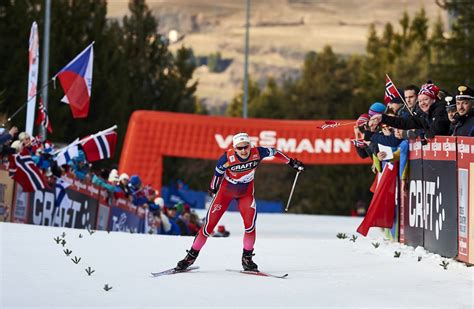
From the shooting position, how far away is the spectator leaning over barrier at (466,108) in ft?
46.1

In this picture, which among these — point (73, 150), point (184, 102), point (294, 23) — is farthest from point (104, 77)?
point (294, 23)

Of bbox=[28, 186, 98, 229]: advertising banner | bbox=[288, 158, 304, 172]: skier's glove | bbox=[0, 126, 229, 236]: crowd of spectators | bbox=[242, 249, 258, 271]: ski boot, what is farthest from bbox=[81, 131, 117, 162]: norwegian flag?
bbox=[242, 249, 258, 271]: ski boot

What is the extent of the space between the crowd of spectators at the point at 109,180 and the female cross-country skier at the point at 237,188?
20.8ft

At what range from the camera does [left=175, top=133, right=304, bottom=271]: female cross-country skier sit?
12969 mm

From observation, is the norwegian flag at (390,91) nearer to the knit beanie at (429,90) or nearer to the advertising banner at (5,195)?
the knit beanie at (429,90)

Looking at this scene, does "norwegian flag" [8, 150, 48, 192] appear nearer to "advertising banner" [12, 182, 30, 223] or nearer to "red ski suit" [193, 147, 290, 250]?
"advertising banner" [12, 182, 30, 223]

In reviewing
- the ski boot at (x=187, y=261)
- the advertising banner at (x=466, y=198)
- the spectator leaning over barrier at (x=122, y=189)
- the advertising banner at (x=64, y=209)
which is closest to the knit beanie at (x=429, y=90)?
the advertising banner at (x=466, y=198)

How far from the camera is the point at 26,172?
19.5 metres

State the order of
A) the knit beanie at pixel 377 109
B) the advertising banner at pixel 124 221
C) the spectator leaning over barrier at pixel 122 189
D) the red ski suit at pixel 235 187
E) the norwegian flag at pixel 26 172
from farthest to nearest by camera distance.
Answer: the spectator leaning over barrier at pixel 122 189 → the advertising banner at pixel 124 221 → the norwegian flag at pixel 26 172 → the knit beanie at pixel 377 109 → the red ski suit at pixel 235 187

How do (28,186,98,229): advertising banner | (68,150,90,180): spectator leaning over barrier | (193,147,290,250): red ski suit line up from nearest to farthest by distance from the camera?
(193,147,290,250): red ski suit → (28,186,98,229): advertising banner → (68,150,90,180): spectator leaning over barrier

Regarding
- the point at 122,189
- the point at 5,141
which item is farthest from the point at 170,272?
the point at 122,189

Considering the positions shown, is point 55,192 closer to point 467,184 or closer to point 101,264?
point 101,264

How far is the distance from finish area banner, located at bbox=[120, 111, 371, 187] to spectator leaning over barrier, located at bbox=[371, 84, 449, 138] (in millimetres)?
21200

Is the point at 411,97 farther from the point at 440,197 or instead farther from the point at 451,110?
the point at 440,197
